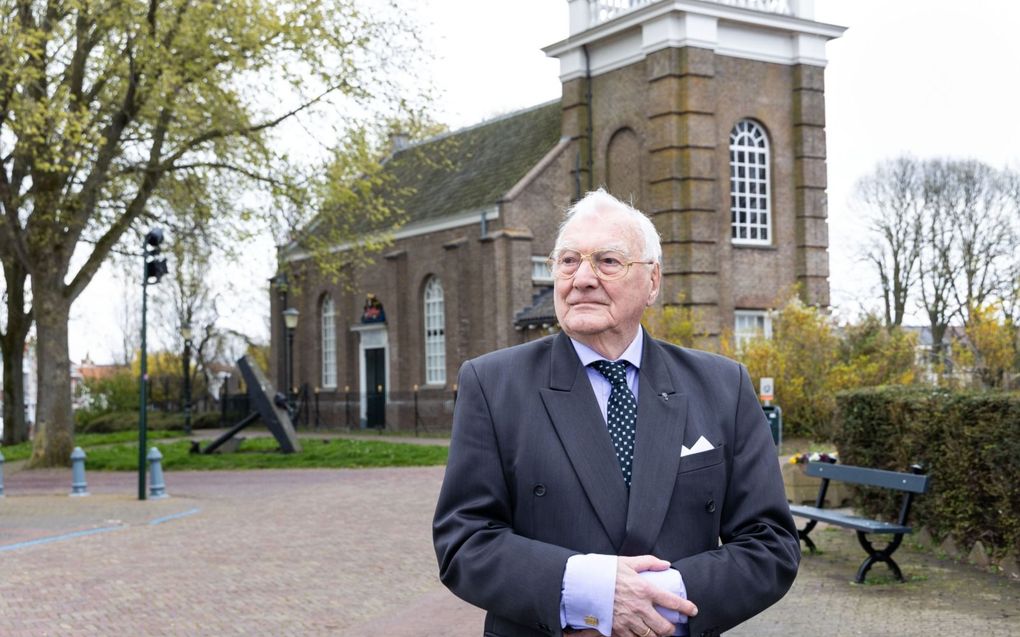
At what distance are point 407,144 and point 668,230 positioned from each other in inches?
748

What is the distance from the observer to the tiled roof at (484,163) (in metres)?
34.1

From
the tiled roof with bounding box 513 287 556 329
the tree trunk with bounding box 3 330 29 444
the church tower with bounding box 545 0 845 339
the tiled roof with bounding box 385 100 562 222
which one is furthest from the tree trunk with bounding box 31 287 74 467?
the church tower with bounding box 545 0 845 339

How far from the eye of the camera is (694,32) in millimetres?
28344

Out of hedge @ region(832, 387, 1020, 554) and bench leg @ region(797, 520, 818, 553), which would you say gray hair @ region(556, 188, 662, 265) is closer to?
hedge @ region(832, 387, 1020, 554)

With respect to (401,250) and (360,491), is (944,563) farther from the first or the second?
(401,250)

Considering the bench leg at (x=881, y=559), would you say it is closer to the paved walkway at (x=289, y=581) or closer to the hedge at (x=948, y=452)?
the paved walkway at (x=289, y=581)

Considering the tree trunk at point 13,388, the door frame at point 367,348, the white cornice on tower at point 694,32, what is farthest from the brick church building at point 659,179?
the tree trunk at point 13,388

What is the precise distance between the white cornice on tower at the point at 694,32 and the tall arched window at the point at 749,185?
1.93 metres

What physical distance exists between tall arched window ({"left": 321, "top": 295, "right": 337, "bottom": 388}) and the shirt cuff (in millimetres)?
38966

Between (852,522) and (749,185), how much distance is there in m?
21.7

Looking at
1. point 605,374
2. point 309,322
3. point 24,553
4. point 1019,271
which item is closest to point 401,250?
point 309,322

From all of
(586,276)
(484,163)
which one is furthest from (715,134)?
(586,276)

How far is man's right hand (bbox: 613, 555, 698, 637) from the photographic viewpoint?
9.59ft

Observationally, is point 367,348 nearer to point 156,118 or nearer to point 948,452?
point 156,118
